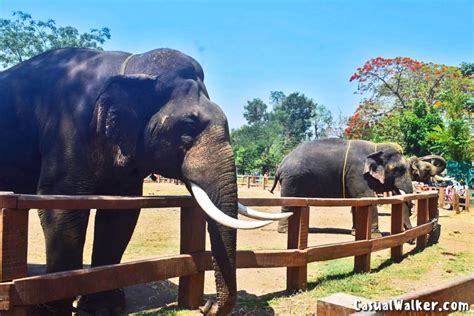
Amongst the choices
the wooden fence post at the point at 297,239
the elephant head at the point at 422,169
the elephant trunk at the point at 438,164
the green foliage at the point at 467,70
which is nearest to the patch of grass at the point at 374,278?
the wooden fence post at the point at 297,239

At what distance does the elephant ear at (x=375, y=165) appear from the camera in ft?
33.6

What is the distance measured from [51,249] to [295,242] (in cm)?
248

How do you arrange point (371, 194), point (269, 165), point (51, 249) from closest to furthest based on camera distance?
point (51, 249)
point (371, 194)
point (269, 165)

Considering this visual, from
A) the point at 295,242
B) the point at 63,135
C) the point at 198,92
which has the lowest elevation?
the point at 295,242

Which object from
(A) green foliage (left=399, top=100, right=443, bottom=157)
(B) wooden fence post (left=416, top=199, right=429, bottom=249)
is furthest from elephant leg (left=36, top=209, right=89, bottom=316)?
(A) green foliage (left=399, top=100, right=443, bottom=157)

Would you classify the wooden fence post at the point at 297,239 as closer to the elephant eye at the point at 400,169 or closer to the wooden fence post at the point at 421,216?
the wooden fence post at the point at 421,216

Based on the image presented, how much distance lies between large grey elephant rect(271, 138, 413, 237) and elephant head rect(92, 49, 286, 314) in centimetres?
637

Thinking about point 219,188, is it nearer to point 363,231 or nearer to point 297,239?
point 297,239

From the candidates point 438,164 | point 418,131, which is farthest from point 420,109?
point 438,164

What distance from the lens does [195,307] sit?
430 centimetres

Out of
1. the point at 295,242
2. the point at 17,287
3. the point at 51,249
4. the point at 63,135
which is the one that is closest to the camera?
the point at 17,287

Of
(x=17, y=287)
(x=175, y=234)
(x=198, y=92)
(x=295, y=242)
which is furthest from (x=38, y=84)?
(x=175, y=234)

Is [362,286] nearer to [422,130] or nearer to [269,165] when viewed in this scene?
[422,130]

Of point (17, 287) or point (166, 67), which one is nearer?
point (17, 287)
